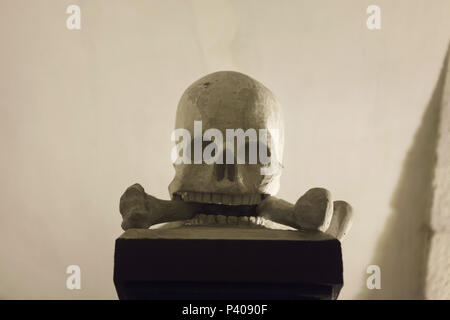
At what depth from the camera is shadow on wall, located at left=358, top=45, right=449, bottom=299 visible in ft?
8.43

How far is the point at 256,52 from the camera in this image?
2436 millimetres

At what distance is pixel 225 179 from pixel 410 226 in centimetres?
140

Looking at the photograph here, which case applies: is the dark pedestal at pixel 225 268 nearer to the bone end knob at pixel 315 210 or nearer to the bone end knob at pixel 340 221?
the bone end knob at pixel 315 210

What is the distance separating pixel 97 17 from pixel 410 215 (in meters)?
1.63

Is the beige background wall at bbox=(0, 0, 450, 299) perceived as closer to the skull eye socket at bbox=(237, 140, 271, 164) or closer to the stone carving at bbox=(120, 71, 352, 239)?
the stone carving at bbox=(120, 71, 352, 239)

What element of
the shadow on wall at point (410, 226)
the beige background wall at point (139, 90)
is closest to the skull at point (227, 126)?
the beige background wall at point (139, 90)

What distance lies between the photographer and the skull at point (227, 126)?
153cm

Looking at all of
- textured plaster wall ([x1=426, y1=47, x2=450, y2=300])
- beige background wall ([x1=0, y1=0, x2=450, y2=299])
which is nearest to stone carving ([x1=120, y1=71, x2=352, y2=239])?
beige background wall ([x1=0, y1=0, x2=450, y2=299])

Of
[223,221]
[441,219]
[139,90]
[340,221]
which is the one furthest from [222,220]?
[441,219]

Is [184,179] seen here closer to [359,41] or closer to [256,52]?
[256,52]

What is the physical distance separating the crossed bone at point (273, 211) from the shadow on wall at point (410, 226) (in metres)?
1.03

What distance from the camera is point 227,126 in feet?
5.12

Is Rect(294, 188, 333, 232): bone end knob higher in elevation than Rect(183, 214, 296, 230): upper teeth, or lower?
higher

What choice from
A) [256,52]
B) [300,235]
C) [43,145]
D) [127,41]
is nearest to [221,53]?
[256,52]
